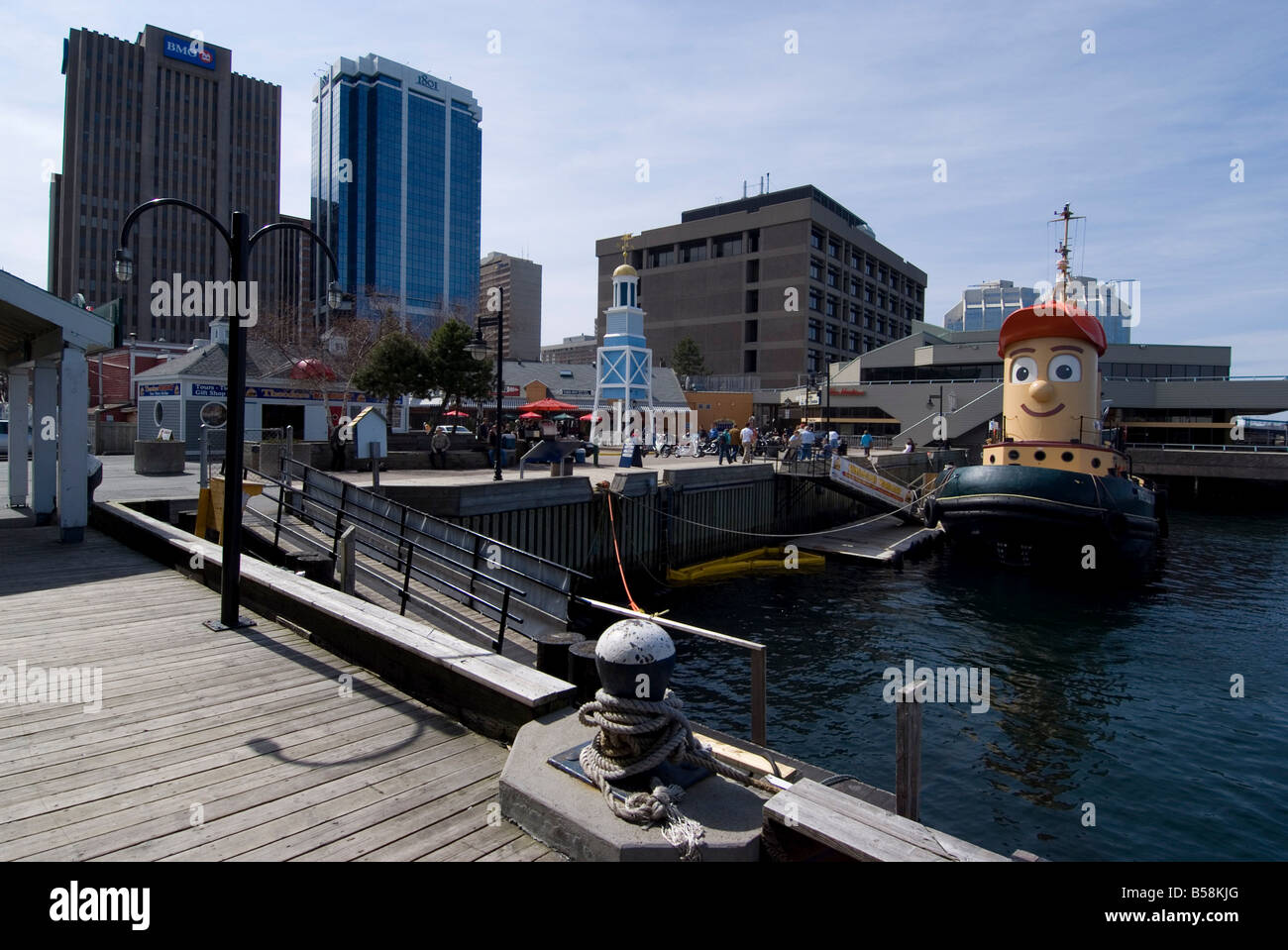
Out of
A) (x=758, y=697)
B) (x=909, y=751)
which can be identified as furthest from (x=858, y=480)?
(x=909, y=751)

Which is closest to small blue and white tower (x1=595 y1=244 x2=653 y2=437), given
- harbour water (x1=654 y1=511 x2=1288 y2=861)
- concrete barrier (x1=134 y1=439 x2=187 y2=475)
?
harbour water (x1=654 y1=511 x2=1288 y2=861)

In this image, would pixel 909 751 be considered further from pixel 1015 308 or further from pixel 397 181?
pixel 397 181

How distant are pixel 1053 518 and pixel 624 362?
20398 mm

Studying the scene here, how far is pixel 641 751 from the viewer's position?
12.5ft

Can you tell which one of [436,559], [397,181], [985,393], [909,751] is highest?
[397,181]

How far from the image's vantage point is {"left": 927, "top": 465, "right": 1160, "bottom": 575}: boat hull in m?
20.4

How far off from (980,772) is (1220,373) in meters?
70.7

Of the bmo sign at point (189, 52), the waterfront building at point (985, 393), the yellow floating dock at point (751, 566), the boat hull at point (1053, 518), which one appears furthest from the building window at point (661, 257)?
the bmo sign at point (189, 52)

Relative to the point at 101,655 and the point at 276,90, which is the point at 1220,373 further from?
the point at 276,90

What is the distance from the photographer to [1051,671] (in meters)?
13.6

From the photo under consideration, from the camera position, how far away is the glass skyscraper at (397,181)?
401 ft

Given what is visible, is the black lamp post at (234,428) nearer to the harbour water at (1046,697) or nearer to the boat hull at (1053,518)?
the harbour water at (1046,697)

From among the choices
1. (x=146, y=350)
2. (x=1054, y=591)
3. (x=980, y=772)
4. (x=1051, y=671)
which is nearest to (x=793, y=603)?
(x=1051, y=671)

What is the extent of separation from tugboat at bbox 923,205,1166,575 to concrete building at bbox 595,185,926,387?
49.9m
